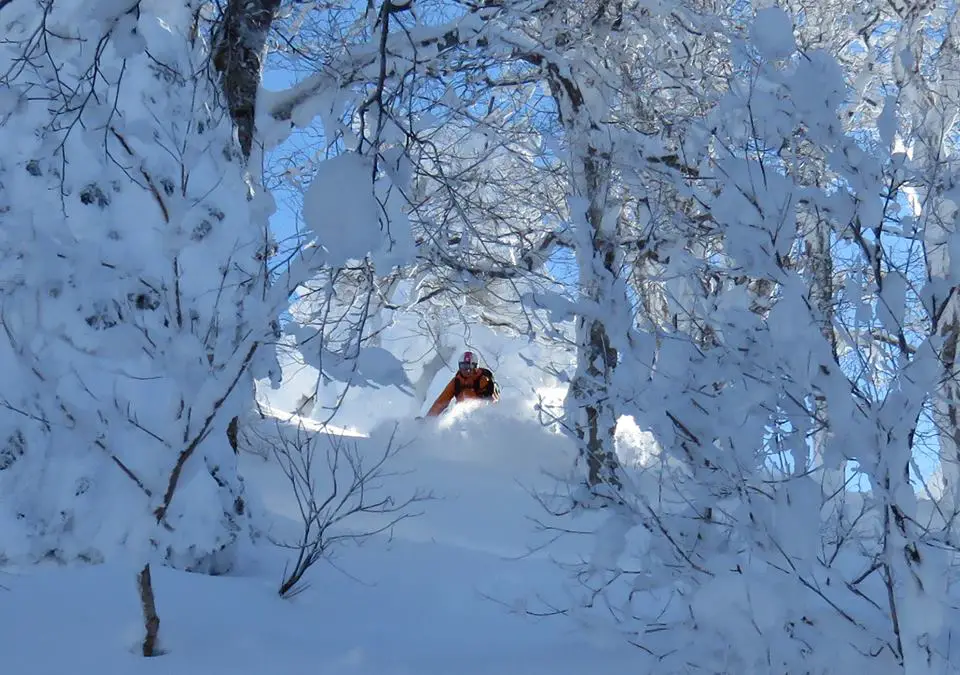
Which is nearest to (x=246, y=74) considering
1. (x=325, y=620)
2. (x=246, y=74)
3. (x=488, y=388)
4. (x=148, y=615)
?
(x=246, y=74)

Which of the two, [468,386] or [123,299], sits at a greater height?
[468,386]

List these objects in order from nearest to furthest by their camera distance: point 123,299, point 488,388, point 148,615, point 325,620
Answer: point 148,615 → point 123,299 → point 325,620 → point 488,388

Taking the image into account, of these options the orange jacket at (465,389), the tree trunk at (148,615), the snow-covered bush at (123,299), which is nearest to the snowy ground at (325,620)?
the tree trunk at (148,615)

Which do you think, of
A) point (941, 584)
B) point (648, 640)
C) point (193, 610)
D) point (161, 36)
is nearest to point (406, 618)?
point (193, 610)

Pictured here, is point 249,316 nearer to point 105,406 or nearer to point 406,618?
point 105,406

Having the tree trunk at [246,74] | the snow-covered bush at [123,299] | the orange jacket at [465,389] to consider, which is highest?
the orange jacket at [465,389]

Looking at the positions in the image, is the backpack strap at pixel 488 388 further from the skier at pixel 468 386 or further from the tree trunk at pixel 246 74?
the tree trunk at pixel 246 74

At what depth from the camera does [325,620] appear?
11.7 ft

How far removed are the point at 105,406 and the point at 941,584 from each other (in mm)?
2602

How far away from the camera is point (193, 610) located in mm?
3389

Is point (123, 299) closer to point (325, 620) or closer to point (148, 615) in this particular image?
point (148, 615)

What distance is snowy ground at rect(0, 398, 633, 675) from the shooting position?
9.70 ft

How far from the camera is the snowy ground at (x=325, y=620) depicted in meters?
2.96

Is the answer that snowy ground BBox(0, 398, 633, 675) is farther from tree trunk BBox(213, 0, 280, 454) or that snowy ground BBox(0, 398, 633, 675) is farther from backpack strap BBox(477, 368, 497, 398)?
backpack strap BBox(477, 368, 497, 398)
